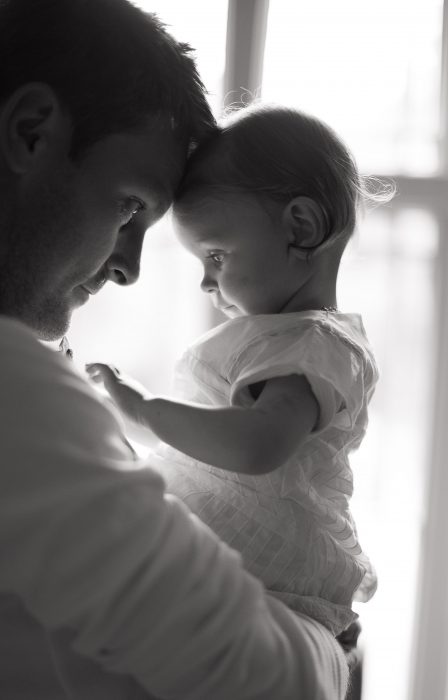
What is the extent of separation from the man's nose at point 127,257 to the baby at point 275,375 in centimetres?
9

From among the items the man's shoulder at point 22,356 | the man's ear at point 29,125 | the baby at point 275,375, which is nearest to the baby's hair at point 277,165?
the baby at point 275,375

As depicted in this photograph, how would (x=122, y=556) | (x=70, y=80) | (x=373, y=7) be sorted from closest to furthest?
(x=122, y=556) → (x=70, y=80) → (x=373, y=7)

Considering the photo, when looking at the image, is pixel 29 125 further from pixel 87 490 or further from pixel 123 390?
pixel 87 490

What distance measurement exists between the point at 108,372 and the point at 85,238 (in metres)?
0.21

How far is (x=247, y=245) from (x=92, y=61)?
36 centimetres

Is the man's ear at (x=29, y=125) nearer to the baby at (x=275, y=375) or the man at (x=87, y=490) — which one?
the man at (x=87, y=490)

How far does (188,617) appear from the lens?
2.08 ft

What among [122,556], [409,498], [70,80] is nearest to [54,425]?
[122,556]

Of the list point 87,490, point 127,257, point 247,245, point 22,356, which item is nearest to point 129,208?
point 127,257

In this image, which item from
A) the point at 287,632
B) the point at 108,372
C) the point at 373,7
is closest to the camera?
the point at 287,632

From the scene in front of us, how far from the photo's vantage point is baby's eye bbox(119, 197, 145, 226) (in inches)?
43.1

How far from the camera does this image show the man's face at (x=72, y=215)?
3.38ft

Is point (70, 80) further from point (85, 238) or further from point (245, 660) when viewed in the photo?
point (245, 660)

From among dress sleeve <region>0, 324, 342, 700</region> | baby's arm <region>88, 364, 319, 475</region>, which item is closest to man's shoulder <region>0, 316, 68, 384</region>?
dress sleeve <region>0, 324, 342, 700</region>
